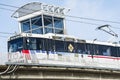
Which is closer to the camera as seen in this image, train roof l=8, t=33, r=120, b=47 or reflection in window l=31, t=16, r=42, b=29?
train roof l=8, t=33, r=120, b=47

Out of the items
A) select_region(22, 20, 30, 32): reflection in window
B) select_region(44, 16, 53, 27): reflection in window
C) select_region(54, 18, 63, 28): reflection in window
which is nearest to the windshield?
select_region(44, 16, 53, 27): reflection in window

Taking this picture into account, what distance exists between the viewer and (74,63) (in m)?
40.7

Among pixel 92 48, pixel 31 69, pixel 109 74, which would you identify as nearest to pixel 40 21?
pixel 92 48

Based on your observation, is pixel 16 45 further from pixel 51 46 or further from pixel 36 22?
pixel 36 22

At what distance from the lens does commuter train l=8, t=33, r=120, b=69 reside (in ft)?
123

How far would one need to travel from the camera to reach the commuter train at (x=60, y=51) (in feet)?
123

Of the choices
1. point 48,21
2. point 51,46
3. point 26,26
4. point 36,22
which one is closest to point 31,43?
point 51,46

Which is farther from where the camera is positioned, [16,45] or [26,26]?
[26,26]

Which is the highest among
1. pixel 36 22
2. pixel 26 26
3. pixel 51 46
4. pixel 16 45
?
pixel 36 22

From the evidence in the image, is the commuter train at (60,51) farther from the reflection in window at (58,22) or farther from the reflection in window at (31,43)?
the reflection in window at (58,22)

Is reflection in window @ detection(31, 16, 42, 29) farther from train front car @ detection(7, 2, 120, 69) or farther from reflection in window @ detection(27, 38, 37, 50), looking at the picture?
reflection in window @ detection(27, 38, 37, 50)

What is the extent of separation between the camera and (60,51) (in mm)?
40844

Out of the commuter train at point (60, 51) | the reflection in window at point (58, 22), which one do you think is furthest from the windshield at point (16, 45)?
the reflection in window at point (58, 22)

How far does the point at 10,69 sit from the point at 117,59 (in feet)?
64.8
